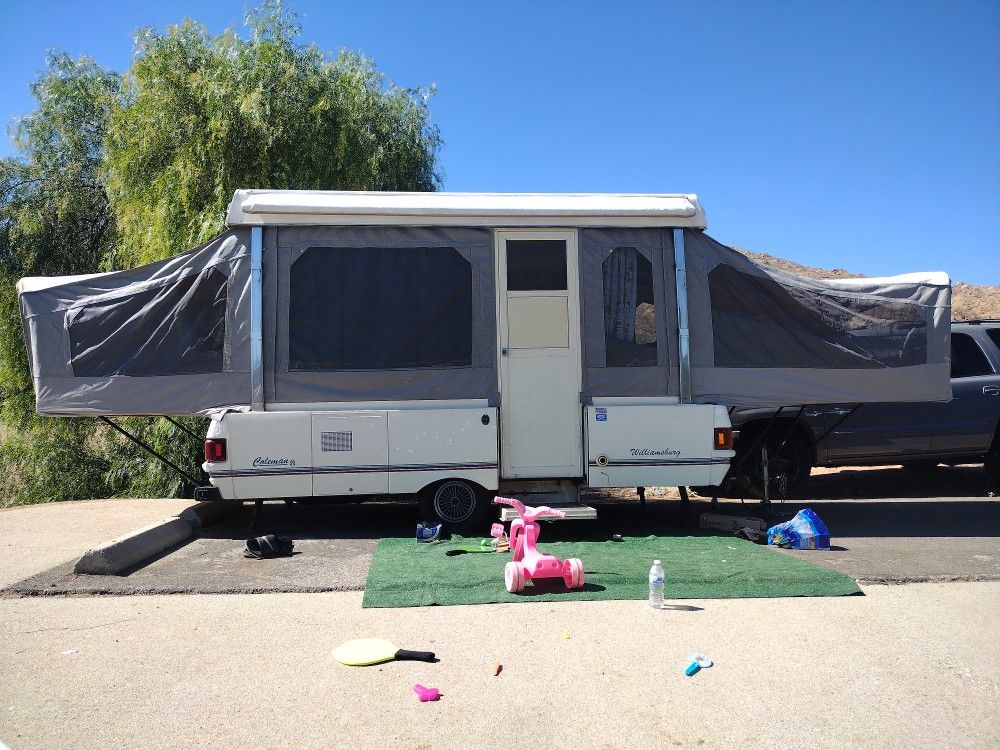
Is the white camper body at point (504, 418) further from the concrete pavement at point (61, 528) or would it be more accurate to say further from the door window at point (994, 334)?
the door window at point (994, 334)

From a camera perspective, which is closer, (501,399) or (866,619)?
(866,619)

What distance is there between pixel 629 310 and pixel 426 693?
478 centimetres

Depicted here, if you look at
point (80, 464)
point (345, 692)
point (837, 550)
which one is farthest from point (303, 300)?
point (80, 464)

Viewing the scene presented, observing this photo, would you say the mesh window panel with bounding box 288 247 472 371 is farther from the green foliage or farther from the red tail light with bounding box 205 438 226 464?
the green foliage

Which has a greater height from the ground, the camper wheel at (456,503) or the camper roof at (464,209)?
the camper roof at (464,209)

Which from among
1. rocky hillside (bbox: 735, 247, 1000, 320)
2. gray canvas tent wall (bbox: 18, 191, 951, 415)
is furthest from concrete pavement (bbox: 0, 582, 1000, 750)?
rocky hillside (bbox: 735, 247, 1000, 320)

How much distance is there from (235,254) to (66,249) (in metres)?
10.1

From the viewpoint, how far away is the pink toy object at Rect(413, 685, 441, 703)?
406 cm

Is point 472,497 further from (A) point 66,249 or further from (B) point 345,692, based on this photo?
(A) point 66,249

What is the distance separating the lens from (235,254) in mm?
7836

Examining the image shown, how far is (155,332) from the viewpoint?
306 inches

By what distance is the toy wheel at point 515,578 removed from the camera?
5.89 m

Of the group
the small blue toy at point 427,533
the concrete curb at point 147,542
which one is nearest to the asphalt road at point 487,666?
the concrete curb at point 147,542

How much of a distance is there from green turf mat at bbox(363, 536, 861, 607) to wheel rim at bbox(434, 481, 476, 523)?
0.37 meters
